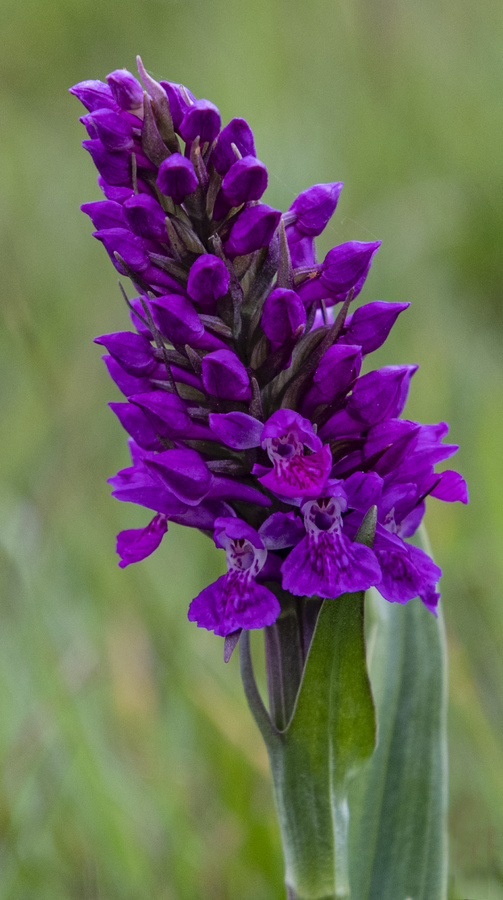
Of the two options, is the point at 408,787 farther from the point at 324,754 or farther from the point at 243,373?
the point at 243,373

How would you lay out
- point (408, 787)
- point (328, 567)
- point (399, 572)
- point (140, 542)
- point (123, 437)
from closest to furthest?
1. point (328, 567)
2. point (399, 572)
3. point (140, 542)
4. point (408, 787)
5. point (123, 437)

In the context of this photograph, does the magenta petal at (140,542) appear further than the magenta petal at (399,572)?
Yes

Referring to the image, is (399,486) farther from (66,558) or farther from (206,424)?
(66,558)

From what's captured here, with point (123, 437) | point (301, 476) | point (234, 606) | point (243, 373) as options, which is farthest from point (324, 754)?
point (123, 437)

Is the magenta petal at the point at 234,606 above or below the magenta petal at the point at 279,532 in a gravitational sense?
below

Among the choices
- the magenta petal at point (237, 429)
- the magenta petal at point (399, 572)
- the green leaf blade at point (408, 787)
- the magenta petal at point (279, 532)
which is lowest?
the green leaf blade at point (408, 787)

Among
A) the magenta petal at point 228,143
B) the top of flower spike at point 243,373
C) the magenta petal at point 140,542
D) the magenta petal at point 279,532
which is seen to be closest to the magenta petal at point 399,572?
the top of flower spike at point 243,373

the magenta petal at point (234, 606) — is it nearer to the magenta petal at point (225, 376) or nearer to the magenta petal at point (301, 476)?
the magenta petal at point (301, 476)
